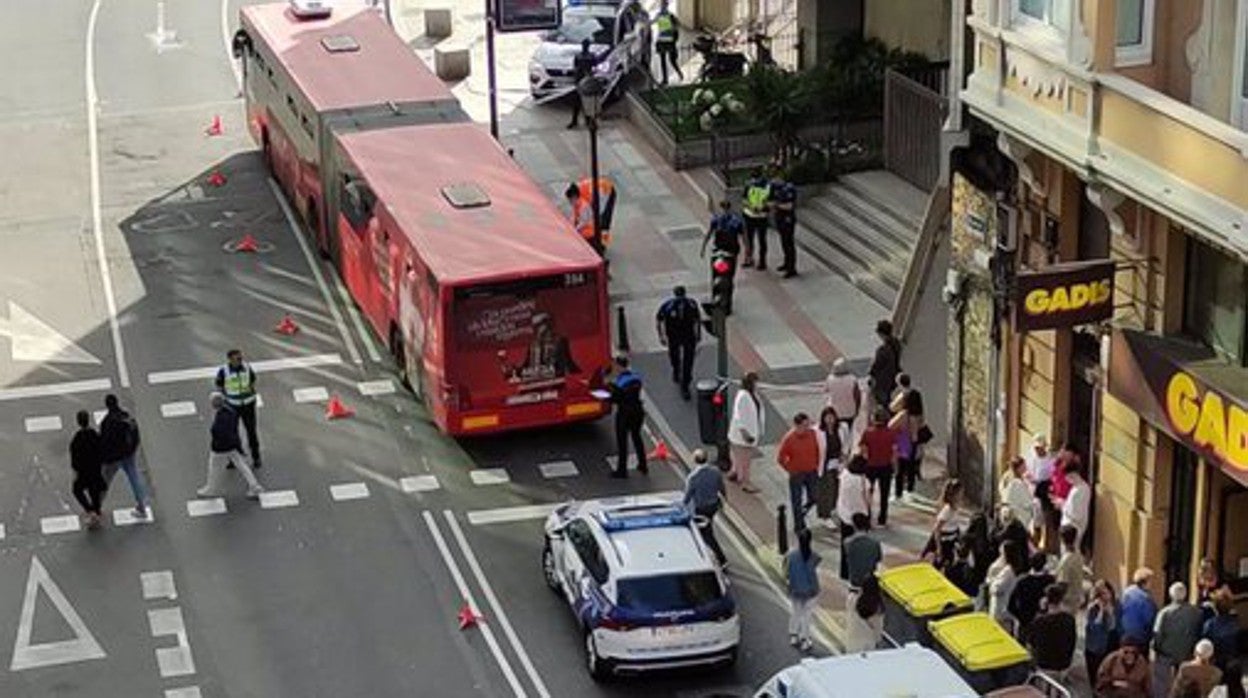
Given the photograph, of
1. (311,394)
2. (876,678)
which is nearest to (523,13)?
(311,394)

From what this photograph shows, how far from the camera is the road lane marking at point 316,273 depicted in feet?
122

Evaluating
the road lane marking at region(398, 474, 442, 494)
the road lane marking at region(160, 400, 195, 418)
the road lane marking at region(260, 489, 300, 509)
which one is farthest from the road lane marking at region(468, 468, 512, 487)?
the road lane marking at region(160, 400, 195, 418)

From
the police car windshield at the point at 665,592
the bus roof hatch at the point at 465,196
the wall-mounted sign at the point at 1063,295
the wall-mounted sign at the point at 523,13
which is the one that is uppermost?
the wall-mounted sign at the point at 1063,295

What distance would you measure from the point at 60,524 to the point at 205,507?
1.85 m

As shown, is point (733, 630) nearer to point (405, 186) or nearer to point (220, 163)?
point (405, 186)

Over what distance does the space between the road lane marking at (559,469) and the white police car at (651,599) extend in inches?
232

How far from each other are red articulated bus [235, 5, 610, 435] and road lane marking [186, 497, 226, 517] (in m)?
3.19

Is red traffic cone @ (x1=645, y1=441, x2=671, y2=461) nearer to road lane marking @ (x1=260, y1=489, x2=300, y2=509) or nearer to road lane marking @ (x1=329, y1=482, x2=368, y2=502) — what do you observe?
road lane marking @ (x1=329, y1=482, x2=368, y2=502)

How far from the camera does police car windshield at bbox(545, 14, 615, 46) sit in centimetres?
5084

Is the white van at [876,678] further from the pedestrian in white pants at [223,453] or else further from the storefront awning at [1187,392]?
the pedestrian in white pants at [223,453]

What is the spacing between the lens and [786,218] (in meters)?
38.6

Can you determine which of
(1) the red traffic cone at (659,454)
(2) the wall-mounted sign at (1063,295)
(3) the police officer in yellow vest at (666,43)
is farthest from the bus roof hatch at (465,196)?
(3) the police officer in yellow vest at (666,43)

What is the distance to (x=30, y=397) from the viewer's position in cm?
3538

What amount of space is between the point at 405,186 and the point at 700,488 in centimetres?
863
